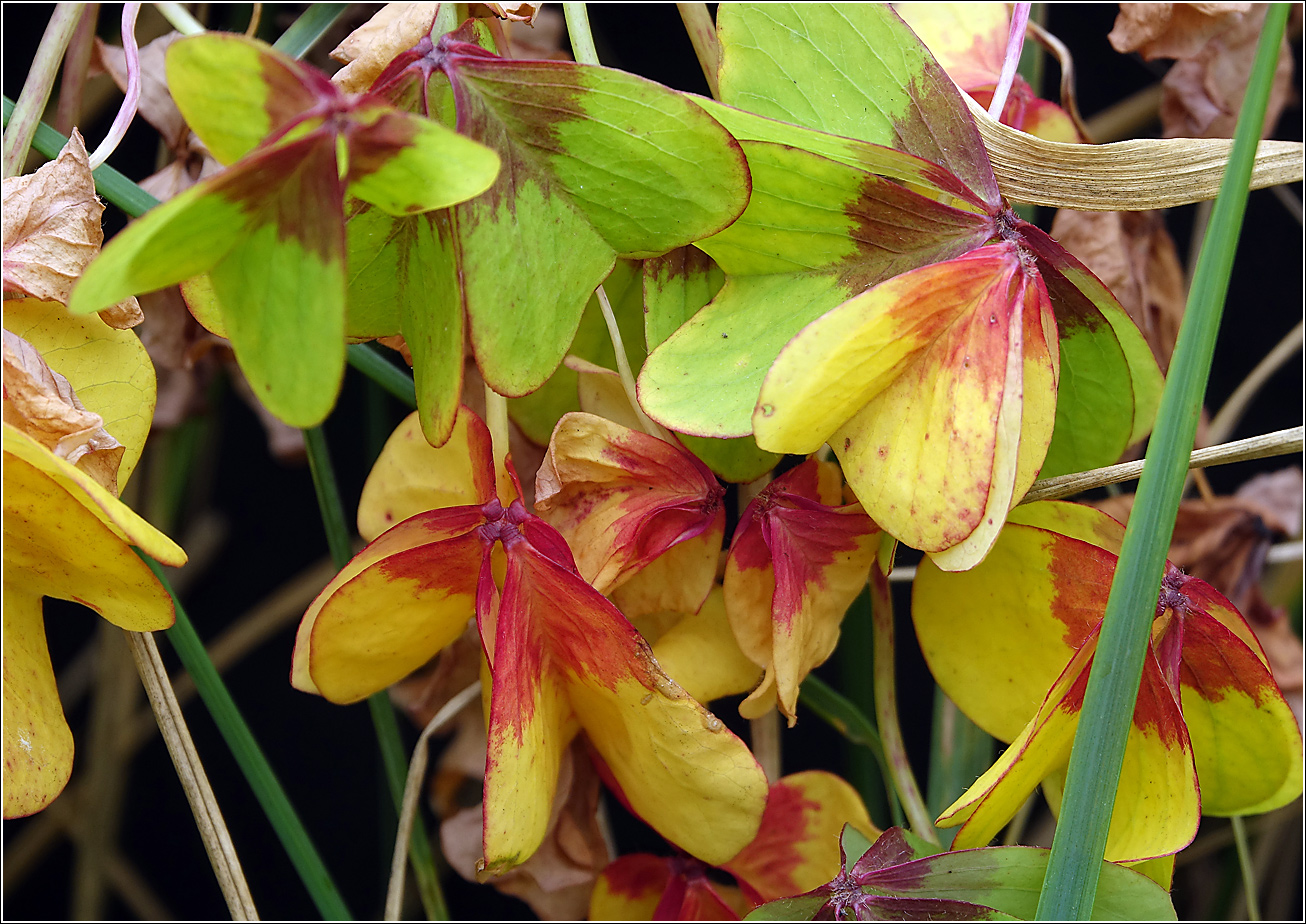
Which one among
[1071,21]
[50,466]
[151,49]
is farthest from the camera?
[1071,21]

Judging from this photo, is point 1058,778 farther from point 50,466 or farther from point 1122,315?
point 50,466

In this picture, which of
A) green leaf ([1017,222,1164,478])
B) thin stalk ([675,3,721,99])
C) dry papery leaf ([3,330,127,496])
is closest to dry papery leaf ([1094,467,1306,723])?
green leaf ([1017,222,1164,478])

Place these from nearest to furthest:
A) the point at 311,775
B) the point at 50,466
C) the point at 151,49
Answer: the point at 50,466, the point at 151,49, the point at 311,775

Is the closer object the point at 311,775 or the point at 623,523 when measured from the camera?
the point at 623,523

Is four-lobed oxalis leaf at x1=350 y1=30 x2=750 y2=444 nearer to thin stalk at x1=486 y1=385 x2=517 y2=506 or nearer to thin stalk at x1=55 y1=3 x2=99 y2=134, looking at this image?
thin stalk at x1=486 y1=385 x2=517 y2=506

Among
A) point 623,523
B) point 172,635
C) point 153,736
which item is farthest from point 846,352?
point 153,736

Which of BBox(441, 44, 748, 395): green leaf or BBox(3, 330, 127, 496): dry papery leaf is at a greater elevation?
BBox(441, 44, 748, 395): green leaf
